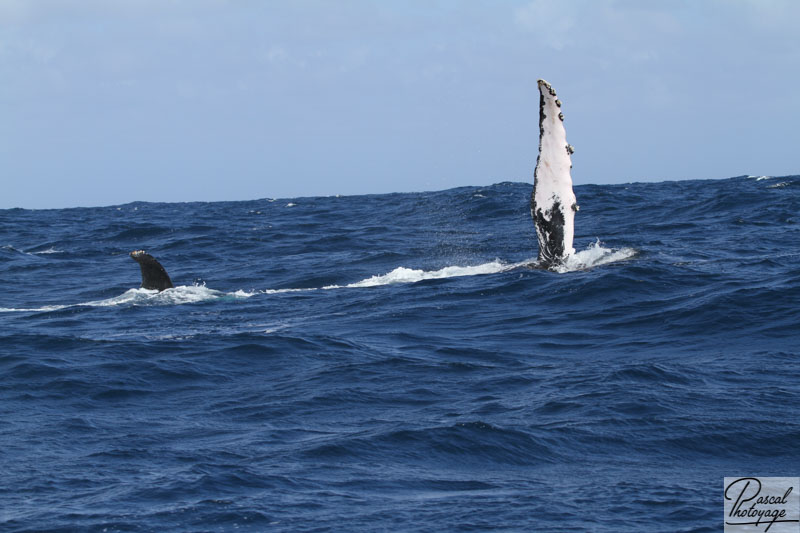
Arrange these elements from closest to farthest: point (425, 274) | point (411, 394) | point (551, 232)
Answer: point (411, 394) < point (551, 232) < point (425, 274)

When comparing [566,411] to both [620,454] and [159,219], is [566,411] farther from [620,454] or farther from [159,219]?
[159,219]

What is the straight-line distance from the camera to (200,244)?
33.7 meters

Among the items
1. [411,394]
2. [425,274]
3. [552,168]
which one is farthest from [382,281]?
[411,394]

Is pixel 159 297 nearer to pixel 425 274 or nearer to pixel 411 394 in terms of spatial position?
pixel 425 274

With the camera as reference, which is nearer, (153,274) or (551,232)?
(551,232)

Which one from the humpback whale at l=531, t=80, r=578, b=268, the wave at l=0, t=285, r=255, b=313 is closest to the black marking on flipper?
the humpback whale at l=531, t=80, r=578, b=268

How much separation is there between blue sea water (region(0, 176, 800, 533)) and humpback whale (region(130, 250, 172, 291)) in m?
0.49

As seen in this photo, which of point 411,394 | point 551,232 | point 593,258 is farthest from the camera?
point 593,258

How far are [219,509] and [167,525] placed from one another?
0.45 meters

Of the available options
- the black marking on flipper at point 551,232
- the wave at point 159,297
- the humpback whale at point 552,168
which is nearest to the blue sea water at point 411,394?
the wave at point 159,297

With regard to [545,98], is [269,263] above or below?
below

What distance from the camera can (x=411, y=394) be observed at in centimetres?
1149

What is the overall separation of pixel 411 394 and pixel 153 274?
36.5 feet

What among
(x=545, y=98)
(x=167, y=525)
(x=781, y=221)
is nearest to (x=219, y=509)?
(x=167, y=525)
